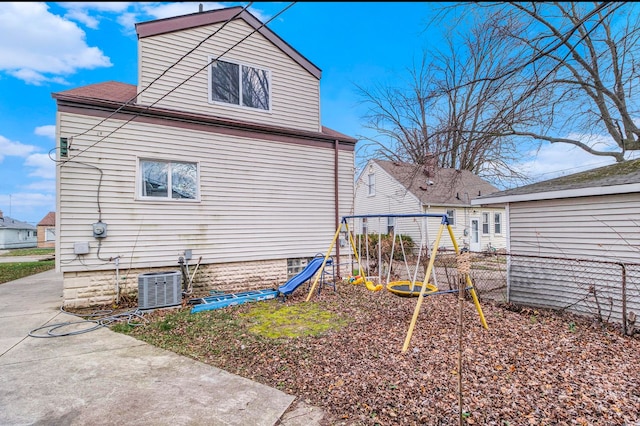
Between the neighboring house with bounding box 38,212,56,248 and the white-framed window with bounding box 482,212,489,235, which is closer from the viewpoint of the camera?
the white-framed window with bounding box 482,212,489,235

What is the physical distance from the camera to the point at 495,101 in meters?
6.35

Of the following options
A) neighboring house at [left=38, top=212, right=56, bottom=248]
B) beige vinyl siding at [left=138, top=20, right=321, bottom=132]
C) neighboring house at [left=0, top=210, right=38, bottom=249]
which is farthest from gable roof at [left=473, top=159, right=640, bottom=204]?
neighboring house at [left=38, top=212, right=56, bottom=248]

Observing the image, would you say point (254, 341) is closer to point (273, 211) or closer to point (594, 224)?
point (273, 211)

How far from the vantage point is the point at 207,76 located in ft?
24.2

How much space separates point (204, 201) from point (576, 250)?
25.1 feet

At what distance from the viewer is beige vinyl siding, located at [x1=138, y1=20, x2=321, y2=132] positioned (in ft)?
22.5

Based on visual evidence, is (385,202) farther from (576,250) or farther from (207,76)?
(207,76)

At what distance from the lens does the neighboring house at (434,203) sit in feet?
54.4

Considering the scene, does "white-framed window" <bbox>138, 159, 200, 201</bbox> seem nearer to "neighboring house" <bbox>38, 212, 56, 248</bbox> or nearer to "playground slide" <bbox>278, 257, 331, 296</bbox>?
"playground slide" <bbox>278, 257, 331, 296</bbox>

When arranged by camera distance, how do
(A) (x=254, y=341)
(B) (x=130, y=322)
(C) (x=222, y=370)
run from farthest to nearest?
(B) (x=130, y=322) < (A) (x=254, y=341) < (C) (x=222, y=370)

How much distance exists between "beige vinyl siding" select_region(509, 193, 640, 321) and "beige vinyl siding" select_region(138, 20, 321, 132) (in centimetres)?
574

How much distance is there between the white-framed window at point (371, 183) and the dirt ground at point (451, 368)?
47.3ft

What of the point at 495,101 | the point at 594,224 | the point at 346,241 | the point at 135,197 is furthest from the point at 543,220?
the point at 135,197

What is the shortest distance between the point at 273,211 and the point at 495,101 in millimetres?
5518
